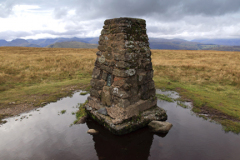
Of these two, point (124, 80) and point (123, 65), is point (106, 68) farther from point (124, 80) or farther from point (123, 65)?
point (124, 80)

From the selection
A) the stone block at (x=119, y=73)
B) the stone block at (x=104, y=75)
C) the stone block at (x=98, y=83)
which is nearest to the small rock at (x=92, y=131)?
the stone block at (x=98, y=83)

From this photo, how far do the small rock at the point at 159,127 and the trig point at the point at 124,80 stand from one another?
0.29 m

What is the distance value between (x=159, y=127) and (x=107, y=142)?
2.55 meters

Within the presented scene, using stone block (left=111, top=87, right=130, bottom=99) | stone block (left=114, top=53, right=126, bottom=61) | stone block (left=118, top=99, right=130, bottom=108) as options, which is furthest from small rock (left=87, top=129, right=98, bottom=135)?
Result: stone block (left=114, top=53, right=126, bottom=61)

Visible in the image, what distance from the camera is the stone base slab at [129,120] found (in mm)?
6555

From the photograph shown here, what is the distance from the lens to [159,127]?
694 cm

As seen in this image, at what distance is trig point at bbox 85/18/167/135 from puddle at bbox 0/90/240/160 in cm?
64

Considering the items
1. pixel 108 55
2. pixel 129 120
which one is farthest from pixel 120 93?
pixel 108 55

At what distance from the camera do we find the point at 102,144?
602cm

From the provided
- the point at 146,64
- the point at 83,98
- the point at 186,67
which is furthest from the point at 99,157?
the point at 186,67

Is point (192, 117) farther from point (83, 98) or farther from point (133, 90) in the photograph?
point (83, 98)

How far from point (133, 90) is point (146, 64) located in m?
1.53

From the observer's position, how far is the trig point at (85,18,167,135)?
658cm

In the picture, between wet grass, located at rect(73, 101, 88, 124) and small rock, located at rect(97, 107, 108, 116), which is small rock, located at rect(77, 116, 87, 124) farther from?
small rock, located at rect(97, 107, 108, 116)
